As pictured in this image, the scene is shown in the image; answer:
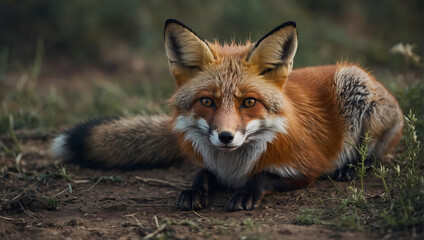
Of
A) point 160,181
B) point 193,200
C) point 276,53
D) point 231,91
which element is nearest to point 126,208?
point 193,200

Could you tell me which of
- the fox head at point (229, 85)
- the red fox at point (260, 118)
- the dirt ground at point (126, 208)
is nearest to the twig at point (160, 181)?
the dirt ground at point (126, 208)

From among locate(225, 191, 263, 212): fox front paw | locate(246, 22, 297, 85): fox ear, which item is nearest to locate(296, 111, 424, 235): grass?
locate(225, 191, 263, 212): fox front paw

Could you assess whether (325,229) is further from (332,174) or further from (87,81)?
(87,81)

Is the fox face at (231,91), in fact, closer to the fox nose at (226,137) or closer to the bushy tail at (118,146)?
the fox nose at (226,137)

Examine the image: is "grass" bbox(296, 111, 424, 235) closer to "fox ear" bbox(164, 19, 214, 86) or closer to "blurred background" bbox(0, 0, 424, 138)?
"fox ear" bbox(164, 19, 214, 86)

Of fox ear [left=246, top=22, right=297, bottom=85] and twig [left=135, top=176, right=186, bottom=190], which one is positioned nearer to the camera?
fox ear [left=246, top=22, right=297, bottom=85]

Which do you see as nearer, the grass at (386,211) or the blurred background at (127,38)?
the grass at (386,211)

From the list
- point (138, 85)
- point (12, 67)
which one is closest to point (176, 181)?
point (138, 85)

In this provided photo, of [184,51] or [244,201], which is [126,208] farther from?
[184,51]
